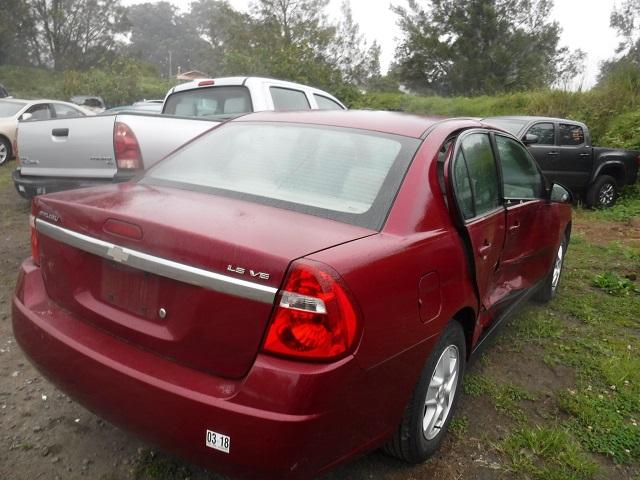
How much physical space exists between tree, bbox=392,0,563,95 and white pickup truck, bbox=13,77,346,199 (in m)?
27.4

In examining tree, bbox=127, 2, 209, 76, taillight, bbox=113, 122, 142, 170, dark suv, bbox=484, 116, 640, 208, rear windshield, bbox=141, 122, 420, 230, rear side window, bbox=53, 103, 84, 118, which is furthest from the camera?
tree, bbox=127, 2, 209, 76

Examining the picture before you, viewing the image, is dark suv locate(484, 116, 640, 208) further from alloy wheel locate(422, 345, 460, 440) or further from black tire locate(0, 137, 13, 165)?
black tire locate(0, 137, 13, 165)

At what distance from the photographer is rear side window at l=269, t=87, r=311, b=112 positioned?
20.1 feet

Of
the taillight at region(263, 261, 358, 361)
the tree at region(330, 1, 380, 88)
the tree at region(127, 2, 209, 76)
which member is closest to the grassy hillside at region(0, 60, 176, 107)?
the tree at region(330, 1, 380, 88)

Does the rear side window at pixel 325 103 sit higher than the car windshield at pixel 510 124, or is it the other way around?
the rear side window at pixel 325 103

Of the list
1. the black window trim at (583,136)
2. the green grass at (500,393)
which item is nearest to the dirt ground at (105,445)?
the green grass at (500,393)

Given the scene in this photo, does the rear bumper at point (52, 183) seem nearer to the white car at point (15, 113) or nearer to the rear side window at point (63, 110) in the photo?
the white car at point (15, 113)

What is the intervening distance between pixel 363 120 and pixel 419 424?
4.98 ft

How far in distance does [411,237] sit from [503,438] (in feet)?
4.18

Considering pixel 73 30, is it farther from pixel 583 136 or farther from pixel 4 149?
pixel 583 136

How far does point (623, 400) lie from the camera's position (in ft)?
10.2

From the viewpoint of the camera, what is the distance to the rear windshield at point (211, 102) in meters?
6.00

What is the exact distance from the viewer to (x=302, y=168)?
8.16 ft

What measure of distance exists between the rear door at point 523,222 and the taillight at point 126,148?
3.20 m
